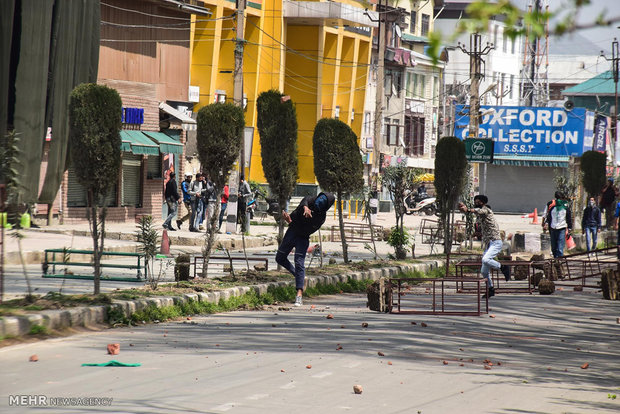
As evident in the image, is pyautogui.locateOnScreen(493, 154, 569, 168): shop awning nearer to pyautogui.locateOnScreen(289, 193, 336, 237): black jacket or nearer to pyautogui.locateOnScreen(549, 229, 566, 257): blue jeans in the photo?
pyautogui.locateOnScreen(549, 229, 566, 257): blue jeans

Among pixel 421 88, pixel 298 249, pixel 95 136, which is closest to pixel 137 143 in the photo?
pixel 298 249

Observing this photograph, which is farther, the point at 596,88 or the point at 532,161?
the point at 596,88

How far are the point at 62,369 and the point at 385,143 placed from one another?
70.2 m

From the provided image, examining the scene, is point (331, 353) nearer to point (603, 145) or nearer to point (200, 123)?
point (200, 123)

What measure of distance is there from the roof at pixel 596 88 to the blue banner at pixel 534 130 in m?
37.5

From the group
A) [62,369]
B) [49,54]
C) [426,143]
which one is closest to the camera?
[62,369]

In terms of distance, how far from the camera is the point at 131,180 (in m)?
35.3

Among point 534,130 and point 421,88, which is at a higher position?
point 421,88

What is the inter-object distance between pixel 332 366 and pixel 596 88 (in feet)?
332

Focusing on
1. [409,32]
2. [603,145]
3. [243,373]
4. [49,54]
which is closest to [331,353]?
[243,373]

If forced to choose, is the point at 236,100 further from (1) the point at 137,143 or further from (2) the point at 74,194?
(2) the point at 74,194

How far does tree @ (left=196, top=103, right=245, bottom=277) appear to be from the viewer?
16422 millimetres

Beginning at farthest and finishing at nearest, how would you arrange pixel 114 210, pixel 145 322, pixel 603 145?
1. pixel 603 145
2. pixel 114 210
3. pixel 145 322

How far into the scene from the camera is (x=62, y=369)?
9203mm
